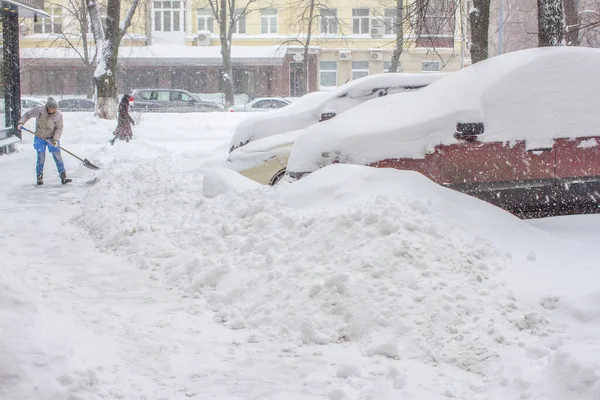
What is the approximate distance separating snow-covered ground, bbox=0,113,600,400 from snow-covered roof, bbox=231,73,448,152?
3277 mm

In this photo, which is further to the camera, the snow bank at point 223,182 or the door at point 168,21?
the door at point 168,21

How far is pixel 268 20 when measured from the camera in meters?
46.0

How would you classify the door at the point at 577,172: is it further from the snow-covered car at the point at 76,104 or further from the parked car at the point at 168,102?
the snow-covered car at the point at 76,104

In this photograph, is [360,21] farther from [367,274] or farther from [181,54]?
[367,274]

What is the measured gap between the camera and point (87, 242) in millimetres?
7973

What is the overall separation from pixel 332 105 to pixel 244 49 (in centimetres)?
3401

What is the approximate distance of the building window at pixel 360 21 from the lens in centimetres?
4591

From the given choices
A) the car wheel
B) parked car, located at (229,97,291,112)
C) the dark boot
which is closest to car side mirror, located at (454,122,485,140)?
the car wheel

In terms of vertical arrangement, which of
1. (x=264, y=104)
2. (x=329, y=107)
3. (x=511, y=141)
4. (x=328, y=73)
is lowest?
(x=511, y=141)

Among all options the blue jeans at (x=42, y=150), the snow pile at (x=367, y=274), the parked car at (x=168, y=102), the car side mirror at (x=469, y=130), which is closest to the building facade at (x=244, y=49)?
the parked car at (x=168, y=102)

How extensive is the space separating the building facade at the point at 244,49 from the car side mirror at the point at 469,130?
3720 centimetres

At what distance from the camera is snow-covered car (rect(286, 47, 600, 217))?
6.96m

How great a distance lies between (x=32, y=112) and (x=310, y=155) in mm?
6987

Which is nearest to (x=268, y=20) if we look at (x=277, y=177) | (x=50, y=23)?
(x=50, y=23)
